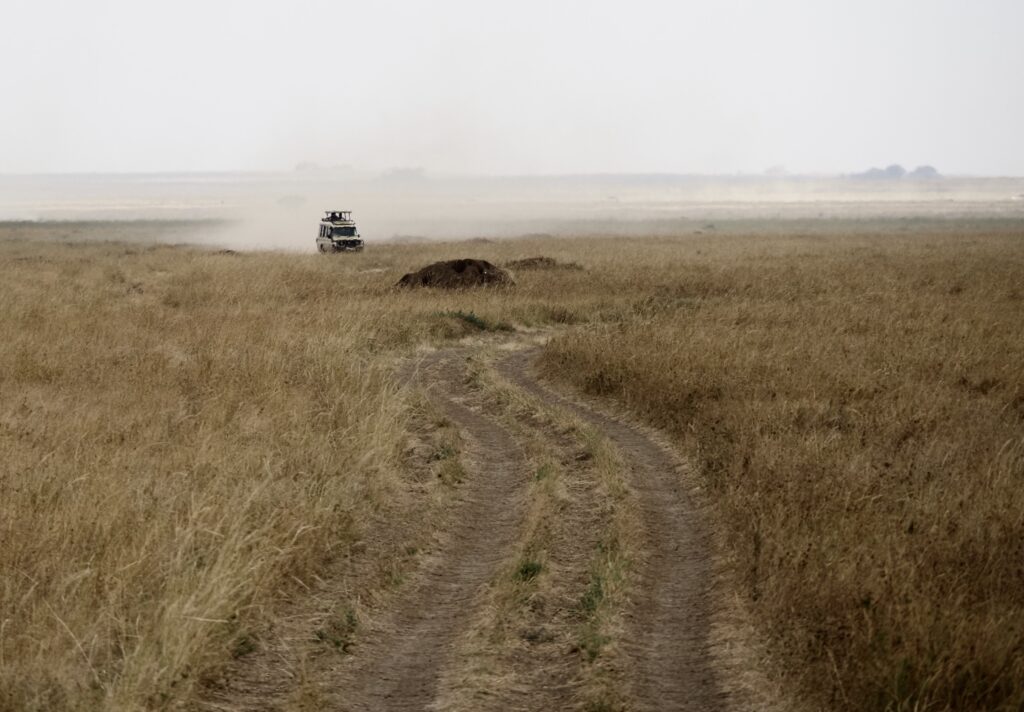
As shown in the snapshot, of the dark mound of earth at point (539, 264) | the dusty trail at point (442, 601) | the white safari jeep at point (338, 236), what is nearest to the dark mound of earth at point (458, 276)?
the dark mound of earth at point (539, 264)

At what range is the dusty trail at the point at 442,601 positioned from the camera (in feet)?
20.7

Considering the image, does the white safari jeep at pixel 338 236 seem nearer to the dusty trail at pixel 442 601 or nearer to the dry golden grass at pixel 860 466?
the dry golden grass at pixel 860 466

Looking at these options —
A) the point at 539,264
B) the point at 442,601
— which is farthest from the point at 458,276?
the point at 442,601

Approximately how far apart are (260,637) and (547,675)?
2.04m

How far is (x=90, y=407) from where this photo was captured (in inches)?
499

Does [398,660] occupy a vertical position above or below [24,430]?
below

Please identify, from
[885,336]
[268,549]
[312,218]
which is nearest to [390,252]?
[885,336]

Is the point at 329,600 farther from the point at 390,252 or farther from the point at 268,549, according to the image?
the point at 390,252

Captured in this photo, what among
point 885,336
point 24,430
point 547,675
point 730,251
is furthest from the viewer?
point 730,251

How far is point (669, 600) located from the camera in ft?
25.7

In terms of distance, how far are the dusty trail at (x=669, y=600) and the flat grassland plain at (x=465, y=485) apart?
168 millimetres

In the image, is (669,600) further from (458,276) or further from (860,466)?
(458,276)

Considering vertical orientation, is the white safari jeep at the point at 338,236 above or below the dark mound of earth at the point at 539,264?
above

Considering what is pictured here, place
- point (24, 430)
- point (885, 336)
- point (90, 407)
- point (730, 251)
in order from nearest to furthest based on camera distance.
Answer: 1. point (24, 430)
2. point (90, 407)
3. point (885, 336)
4. point (730, 251)
